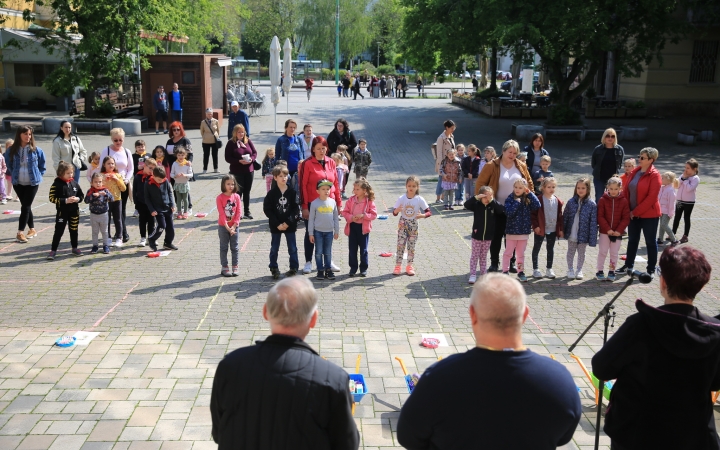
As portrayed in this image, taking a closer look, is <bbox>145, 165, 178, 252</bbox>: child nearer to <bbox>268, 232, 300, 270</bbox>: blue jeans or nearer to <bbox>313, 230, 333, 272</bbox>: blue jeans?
<bbox>268, 232, 300, 270</bbox>: blue jeans

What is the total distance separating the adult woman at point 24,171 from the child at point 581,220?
8530 millimetres

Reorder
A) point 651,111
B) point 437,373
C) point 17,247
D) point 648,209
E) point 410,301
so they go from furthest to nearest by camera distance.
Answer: point 651,111
point 17,247
point 648,209
point 410,301
point 437,373

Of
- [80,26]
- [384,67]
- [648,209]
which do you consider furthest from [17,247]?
[384,67]

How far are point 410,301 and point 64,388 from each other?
14.0 ft

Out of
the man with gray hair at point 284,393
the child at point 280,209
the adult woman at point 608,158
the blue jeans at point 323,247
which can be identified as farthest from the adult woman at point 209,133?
the man with gray hair at point 284,393

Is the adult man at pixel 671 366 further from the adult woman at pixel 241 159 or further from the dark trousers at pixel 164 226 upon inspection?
the adult woman at pixel 241 159

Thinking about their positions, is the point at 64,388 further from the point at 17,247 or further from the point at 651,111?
the point at 651,111

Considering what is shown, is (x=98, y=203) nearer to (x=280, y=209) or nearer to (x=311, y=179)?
(x=280, y=209)

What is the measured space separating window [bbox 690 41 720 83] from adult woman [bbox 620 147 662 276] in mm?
24876

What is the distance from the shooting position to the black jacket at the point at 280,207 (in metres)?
9.23

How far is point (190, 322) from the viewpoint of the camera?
7.74m

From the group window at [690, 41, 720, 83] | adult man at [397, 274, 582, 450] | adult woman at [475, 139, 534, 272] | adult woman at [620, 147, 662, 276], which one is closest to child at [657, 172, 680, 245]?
adult woman at [620, 147, 662, 276]

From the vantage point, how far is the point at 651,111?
1232 inches

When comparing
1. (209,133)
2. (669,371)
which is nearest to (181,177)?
(209,133)
